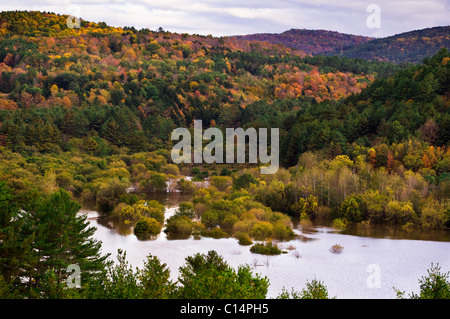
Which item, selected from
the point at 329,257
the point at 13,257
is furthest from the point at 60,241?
the point at 329,257

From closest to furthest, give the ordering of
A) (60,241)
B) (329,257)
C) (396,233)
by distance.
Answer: (60,241) < (329,257) < (396,233)

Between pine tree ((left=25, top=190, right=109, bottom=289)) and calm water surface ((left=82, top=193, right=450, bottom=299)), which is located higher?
pine tree ((left=25, top=190, right=109, bottom=289))

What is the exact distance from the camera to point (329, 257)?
4622 centimetres

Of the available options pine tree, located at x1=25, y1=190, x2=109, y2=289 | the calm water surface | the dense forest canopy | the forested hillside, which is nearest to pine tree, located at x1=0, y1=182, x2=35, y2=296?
the dense forest canopy

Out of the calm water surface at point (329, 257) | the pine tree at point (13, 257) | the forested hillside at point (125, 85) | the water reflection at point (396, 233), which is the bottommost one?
the calm water surface at point (329, 257)

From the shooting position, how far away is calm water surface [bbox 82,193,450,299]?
128 ft

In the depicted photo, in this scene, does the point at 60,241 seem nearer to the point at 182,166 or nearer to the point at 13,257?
the point at 13,257

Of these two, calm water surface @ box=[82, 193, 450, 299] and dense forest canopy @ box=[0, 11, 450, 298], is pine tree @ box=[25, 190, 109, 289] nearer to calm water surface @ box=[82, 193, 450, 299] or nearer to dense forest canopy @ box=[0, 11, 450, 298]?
dense forest canopy @ box=[0, 11, 450, 298]

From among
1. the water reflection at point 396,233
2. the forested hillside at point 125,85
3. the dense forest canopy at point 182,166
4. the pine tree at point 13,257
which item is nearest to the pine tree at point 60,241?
the dense forest canopy at point 182,166

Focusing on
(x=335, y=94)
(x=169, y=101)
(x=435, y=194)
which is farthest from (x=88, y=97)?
(x=435, y=194)

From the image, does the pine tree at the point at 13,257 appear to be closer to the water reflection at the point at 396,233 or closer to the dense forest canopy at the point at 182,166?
the dense forest canopy at the point at 182,166

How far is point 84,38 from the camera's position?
18912cm

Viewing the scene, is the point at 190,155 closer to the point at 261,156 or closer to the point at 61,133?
the point at 261,156

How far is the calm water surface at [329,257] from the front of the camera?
39.1 meters
